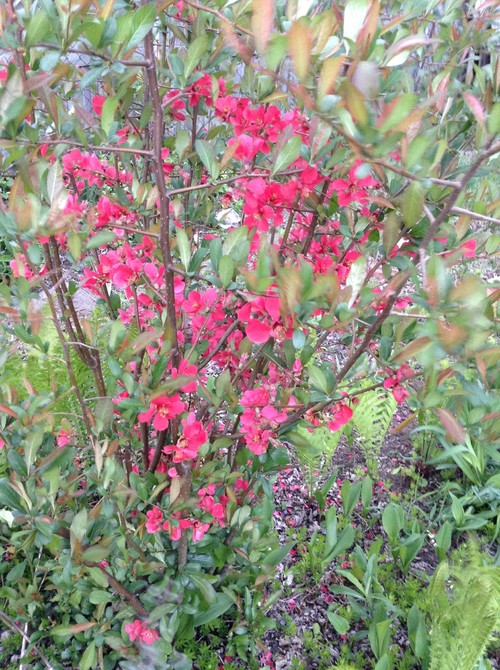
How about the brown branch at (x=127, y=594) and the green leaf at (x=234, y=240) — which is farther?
the brown branch at (x=127, y=594)

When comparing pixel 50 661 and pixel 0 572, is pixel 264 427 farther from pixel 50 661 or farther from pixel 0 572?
pixel 0 572

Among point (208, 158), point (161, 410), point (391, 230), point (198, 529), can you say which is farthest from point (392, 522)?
point (208, 158)

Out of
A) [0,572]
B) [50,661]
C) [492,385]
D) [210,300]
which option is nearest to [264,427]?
[210,300]

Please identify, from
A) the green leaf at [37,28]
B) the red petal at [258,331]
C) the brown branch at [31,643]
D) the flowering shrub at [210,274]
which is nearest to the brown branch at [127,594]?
the flowering shrub at [210,274]

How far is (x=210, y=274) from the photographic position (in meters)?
0.91

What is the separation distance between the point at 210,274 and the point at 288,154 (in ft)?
0.80

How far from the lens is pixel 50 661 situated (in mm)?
1247

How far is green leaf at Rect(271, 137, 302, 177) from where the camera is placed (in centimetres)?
77

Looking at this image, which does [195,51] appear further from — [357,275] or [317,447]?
[317,447]

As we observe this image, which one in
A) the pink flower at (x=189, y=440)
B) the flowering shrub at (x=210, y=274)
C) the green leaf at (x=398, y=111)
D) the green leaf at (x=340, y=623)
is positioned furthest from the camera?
the green leaf at (x=340, y=623)

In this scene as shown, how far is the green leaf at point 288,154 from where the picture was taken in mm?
766

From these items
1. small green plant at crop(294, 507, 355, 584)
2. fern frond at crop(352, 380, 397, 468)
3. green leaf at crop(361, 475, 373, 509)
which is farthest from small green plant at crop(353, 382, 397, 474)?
small green plant at crop(294, 507, 355, 584)

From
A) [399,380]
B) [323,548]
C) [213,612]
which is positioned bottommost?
[323,548]

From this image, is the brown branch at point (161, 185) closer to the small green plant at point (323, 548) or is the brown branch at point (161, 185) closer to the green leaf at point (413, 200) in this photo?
the green leaf at point (413, 200)
